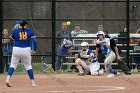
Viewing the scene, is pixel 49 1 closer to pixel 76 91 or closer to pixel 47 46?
pixel 47 46

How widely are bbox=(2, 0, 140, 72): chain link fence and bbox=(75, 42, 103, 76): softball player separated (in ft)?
4.52

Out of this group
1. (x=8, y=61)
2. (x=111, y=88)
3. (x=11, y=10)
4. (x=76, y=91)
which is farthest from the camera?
(x=11, y=10)

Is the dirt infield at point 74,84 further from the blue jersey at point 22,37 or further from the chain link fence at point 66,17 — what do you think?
the chain link fence at point 66,17

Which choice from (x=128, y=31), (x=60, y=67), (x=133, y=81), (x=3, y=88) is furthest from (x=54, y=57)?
(x=3, y=88)

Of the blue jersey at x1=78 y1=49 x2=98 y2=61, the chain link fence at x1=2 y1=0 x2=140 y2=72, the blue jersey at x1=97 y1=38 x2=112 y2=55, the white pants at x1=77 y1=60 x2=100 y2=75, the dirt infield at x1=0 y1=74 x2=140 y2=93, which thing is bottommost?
the dirt infield at x1=0 y1=74 x2=140 y2=93

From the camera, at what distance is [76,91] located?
534 inches

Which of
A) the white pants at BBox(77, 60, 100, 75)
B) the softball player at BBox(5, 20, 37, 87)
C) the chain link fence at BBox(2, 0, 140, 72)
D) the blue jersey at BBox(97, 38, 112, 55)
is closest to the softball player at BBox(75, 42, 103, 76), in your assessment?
the white pants at BBox(77, 60, 100, 75)

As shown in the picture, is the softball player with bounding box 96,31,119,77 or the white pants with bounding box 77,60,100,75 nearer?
the softball player with bounding box 96,31,119,77

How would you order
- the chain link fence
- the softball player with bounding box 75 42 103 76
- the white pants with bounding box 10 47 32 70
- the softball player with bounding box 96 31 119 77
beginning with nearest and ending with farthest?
the white pants with bounding box 10 47 32 70 < the softball player with bounding box 96 31 119 77 < the softball player with bounding box 75 42 103 76 < the chain link fence

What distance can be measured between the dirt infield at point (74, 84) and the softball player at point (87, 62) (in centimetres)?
50

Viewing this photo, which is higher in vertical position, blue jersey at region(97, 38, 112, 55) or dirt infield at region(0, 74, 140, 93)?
blue jersey at region(97, 38, 112, 55)

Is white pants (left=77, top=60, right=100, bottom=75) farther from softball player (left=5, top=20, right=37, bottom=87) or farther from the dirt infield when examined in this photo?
softball player (left=5, top=20, right=37, bottom=87)

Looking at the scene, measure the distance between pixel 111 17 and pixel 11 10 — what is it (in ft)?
13.6

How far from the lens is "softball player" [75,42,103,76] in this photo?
19.5 meters
